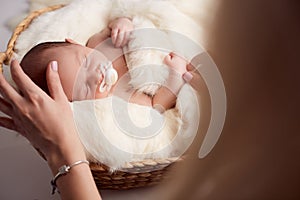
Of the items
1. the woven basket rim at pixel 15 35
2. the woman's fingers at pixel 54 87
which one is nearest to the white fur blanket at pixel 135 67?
the woven basket rim at pixel 15 35

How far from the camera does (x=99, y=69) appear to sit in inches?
39.2

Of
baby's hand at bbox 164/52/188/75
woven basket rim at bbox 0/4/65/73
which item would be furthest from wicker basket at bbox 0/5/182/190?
baby's hand at bbox 164/52/188/75

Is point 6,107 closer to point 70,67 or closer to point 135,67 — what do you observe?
point 70,67

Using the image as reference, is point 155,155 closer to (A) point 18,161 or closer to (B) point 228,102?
(A) point 18,161

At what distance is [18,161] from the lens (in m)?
1.06

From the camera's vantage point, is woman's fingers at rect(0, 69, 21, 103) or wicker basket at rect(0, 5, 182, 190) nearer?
woman's fingers at rect(0, 69, 21, 103)

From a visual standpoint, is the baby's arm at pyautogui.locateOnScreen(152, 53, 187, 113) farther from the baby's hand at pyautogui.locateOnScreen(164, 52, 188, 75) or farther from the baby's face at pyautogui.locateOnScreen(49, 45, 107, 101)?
the baby's face at pyautogui.locateOnScreen(49, 45, 107, 101)

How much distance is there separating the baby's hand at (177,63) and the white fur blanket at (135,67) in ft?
0.05

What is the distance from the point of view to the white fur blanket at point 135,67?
0.91 meters

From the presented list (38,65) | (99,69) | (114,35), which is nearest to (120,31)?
(114,35)

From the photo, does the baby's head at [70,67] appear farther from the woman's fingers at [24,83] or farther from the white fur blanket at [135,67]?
the woman's fingers at [24,83]

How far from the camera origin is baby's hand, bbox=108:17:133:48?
1.09 meters

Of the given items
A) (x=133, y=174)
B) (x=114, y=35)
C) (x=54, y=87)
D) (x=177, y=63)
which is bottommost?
(x=133, y=174)

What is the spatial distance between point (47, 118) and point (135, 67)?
0.39 metres
